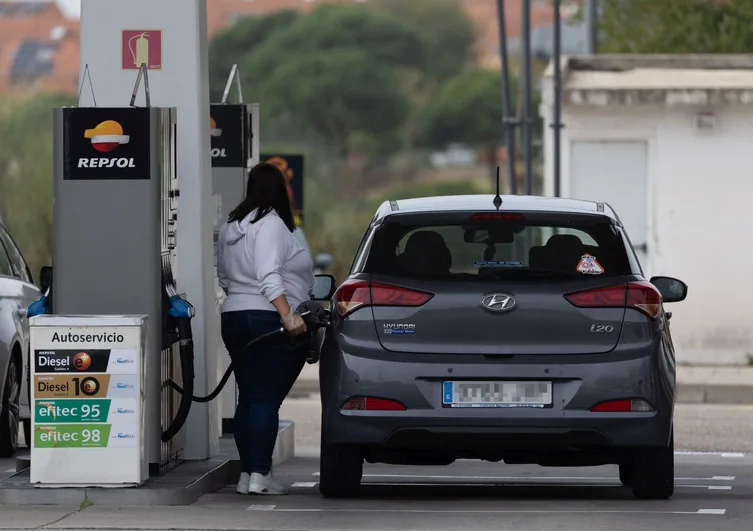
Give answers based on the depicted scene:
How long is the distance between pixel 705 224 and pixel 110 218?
1244cm

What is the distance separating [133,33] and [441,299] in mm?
2608

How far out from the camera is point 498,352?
340 inches

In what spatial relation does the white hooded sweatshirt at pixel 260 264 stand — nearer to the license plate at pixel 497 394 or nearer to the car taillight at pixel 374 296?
the car taillight at pixel 374 296

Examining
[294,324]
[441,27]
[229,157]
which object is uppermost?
[441,27]

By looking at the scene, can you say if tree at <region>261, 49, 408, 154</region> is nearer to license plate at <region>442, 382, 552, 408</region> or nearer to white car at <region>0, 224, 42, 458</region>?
white car at <region>0, 224, 42, 458</region>

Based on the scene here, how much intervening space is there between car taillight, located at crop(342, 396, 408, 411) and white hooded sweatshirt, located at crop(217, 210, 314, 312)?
0.85 metres

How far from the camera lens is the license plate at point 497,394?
28.3 feet

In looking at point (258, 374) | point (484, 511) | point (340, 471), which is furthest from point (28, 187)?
point (484, 511)

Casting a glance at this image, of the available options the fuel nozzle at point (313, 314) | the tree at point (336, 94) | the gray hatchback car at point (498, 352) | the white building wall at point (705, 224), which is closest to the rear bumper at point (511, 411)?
the gray hatchback car at point (498, 352)

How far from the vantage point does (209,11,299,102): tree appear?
12012cm

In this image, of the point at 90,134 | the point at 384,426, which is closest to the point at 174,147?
the point at 90,134

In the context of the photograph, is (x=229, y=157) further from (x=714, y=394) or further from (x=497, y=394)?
(x=714, y=394)

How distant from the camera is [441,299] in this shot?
28.6 ft

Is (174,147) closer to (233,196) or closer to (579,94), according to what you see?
(233,196)
